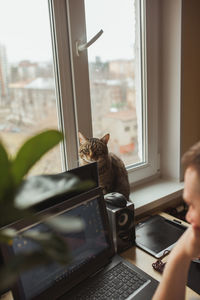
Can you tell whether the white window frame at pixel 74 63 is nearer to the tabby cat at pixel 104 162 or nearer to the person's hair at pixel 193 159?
the tabby cat at pixel 104 162

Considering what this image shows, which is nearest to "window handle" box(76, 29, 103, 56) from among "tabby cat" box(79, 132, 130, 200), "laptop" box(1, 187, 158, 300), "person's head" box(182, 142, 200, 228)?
"tabby cat" box(79, 132, 130, 200)

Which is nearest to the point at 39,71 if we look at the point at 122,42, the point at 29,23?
the point at 29,23

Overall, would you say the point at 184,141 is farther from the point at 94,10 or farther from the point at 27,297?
the point at 27,297

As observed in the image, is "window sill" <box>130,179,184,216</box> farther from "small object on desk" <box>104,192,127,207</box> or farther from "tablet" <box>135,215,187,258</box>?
"small object on desk" <box>104,192,127,207</box>

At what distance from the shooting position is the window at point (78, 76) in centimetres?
107

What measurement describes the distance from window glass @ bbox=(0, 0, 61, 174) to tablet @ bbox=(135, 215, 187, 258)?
20.5 inches

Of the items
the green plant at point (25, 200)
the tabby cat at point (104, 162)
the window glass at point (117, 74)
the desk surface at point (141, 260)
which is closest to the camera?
the green plant at point (25, 200)

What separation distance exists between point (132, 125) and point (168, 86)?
1.05 feet

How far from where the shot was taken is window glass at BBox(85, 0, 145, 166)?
1.29m

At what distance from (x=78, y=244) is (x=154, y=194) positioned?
772mm

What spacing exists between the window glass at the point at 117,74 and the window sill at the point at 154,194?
0.19 meters

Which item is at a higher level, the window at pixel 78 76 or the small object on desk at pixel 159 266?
the window at pixel 78 76

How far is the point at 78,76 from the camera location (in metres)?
1.22

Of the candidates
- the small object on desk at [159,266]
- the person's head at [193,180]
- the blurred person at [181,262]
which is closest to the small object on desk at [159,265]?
the small object on desk at [159,266]
